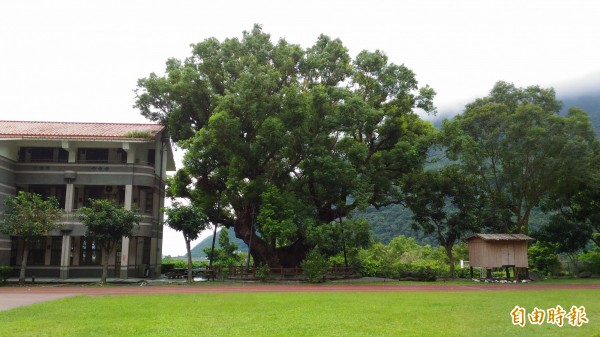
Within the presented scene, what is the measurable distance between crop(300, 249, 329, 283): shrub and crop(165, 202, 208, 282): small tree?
673 cm

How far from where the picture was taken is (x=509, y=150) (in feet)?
107

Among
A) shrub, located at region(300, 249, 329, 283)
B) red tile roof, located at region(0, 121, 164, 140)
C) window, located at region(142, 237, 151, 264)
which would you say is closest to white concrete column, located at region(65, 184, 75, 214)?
red tile roof, located at region(0, 121, 164, 140)

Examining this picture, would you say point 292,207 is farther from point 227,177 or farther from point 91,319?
point 91,319

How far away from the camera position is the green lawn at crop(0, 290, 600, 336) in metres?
11.4

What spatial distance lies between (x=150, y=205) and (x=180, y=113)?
271 inches

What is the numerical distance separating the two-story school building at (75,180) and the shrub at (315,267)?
11.1 meters

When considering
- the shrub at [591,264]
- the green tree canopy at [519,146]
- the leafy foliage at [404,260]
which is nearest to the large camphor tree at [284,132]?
the green tree canopy at [519,146]

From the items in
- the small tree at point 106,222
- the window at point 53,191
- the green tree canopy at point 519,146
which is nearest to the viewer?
the small tree at point 106,222

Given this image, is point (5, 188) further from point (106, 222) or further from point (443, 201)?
point (443, 201)

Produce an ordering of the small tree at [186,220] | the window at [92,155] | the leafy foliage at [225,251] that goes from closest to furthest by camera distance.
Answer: the small tree at [186,220] → the window at [92,155] → the leafy foliage at [225,251]

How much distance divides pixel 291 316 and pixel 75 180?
2297 cm

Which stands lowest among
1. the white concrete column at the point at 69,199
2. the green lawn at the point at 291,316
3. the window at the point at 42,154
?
the green lawn at the point at 291,316

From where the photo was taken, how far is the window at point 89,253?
107ft

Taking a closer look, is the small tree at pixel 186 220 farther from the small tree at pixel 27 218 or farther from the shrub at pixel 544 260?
the shrub at pixel 544 260
